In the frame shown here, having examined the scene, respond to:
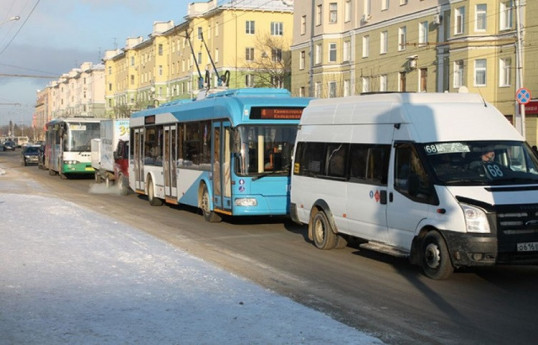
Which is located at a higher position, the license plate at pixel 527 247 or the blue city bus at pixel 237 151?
the blue city bus at pixel 237 151

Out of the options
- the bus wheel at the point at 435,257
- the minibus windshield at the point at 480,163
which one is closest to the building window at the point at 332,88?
the minibus windshield at the point at 480,163

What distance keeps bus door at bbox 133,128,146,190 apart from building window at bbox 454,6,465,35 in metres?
23.9

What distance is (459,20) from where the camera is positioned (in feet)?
136

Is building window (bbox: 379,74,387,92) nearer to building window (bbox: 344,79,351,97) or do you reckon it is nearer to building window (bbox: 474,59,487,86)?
building window (bbox: 344,79,351,97)

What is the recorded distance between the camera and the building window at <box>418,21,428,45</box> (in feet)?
149

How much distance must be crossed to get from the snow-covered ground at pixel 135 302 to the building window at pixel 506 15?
102 ft

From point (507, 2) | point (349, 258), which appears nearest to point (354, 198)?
point (349, 258)

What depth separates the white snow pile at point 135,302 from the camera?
6.81m

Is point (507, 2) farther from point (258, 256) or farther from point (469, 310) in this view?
point (469, 310)

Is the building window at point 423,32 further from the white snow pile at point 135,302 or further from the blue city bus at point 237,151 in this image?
the white snow pile at point 135,302

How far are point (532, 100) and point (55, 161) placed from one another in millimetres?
25510

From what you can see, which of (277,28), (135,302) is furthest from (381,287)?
(277,28)

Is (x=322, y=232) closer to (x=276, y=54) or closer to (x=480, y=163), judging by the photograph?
(x=480, y=163)

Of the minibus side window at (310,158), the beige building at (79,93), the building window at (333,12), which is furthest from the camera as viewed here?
the beige building at (79,93)
